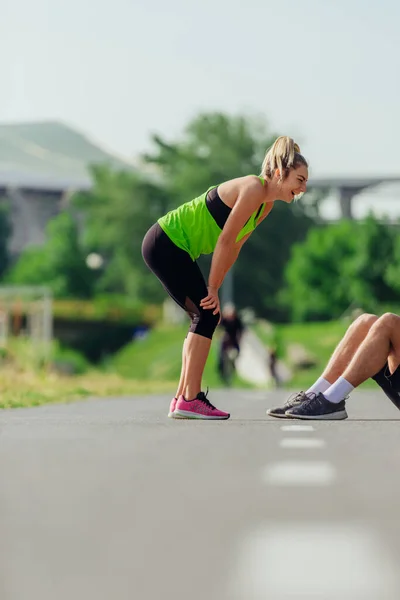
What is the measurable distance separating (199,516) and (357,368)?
13.6 feet

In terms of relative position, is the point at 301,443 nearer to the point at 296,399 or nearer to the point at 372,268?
the point at 296,399

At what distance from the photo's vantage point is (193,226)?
9.37 meters

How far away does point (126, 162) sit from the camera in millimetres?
120562

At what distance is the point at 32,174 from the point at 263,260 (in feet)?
109

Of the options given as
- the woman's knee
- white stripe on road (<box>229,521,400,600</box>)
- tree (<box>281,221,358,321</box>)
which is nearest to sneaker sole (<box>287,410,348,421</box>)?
the woman's knee

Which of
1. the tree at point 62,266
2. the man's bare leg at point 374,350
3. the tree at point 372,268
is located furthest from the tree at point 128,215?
the man's bare leg at point 374,350

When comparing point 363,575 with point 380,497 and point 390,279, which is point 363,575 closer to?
point 380,497

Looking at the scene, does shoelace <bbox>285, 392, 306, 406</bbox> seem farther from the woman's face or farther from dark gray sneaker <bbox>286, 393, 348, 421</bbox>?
the woman's face

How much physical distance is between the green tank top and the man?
94 centimetres

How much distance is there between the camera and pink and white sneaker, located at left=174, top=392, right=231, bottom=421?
9.47 meters

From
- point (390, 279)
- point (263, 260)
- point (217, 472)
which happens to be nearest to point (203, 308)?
point (217, 472)

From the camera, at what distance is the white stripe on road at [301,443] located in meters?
7.52

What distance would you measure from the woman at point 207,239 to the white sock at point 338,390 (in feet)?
2.55

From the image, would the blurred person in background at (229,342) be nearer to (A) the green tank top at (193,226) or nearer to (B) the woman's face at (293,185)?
(A) the green tank top at (193,226)
